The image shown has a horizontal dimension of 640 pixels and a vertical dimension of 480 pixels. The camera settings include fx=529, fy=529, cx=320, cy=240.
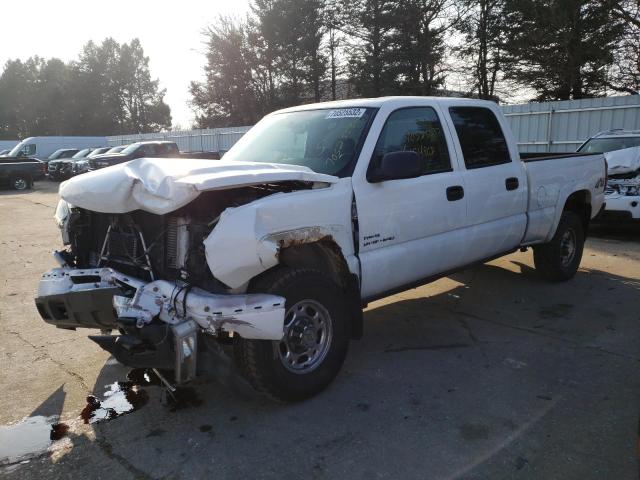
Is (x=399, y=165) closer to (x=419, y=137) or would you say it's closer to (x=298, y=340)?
(x=419, y=137)

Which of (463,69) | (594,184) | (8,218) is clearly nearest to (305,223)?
(594,184)

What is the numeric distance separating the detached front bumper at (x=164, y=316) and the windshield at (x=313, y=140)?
4.26ft

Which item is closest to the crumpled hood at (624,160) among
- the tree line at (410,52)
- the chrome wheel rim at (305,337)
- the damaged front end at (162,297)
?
the chrome wheel rim at (305,337)

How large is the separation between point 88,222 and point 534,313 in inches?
162

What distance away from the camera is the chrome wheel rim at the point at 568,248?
6.21m

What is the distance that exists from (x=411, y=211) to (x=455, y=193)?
1.99 feet

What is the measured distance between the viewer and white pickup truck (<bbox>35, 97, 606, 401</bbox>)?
2.96 m

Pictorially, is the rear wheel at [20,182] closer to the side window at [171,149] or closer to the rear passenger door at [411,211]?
the side window at [171,149]

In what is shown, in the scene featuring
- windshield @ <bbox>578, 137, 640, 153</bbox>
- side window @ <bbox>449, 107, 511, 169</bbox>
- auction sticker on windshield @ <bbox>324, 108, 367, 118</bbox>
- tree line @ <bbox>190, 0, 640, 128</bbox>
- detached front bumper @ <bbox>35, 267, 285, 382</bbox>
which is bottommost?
detached front bumper @ <bbox>35, 267, 285, 382</bbox>

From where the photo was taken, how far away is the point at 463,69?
92.2ft

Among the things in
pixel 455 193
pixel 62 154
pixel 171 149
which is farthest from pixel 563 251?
pixel 62 154

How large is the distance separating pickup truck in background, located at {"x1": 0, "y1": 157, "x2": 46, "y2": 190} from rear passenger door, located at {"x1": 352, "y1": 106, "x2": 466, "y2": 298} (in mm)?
23243

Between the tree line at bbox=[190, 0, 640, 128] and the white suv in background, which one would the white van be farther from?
the white suv in background

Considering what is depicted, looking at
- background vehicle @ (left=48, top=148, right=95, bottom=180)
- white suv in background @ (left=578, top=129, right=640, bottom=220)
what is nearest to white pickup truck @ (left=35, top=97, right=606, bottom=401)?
white suv in background @ (left=578, top=129, right=640, bottom=220)
